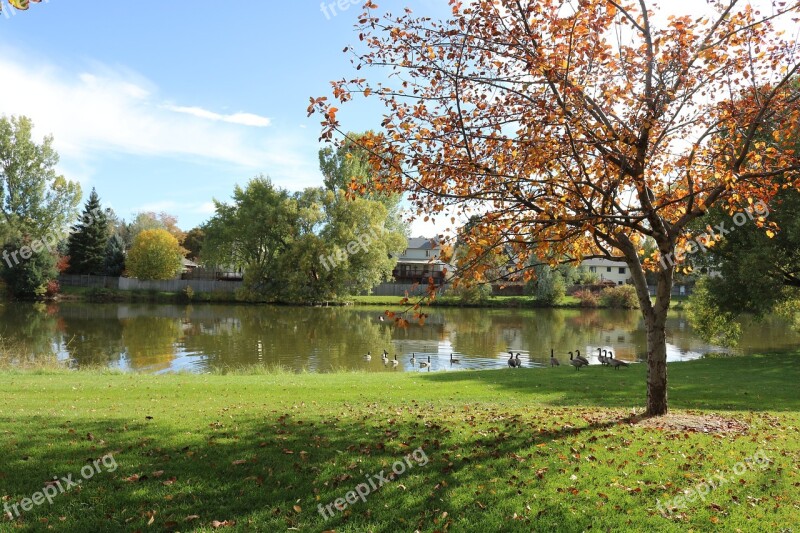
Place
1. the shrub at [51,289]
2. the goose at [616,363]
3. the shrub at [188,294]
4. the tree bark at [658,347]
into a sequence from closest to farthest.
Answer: the tree bark at [658,347] < the goose at [616,363] < the shrub at [51,289] < the shrub at [188,294]

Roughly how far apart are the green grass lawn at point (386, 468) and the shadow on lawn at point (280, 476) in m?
0.02

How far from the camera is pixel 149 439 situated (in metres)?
6.95

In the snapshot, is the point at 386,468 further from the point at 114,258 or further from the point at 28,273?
the point at 114,258

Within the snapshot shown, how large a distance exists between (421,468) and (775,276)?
21.2m

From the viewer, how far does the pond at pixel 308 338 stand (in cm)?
2484

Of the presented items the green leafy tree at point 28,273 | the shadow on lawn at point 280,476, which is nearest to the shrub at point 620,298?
the shadow on lawn at point 280,476

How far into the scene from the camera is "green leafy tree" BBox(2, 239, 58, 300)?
53844 mm

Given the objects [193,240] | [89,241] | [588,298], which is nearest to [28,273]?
[89,241]

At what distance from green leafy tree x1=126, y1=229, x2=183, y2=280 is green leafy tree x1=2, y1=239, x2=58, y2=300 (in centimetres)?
1032

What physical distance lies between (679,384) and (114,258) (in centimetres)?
6877

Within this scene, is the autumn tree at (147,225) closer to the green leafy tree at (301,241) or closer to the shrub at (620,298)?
the green leafy tree at (301,241)

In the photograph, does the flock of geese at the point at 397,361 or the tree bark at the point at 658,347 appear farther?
the flock of geese at the point at 397,361

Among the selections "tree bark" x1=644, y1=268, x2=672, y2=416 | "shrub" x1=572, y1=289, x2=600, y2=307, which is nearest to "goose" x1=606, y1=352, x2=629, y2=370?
"tree bark" x1=644, y1=268, x2=672, y2=416

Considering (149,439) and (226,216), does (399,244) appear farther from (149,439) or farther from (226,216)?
(149,439)
